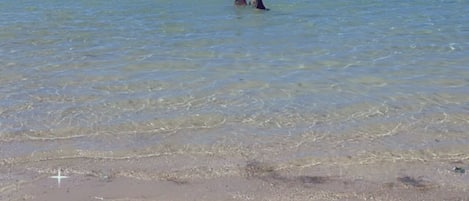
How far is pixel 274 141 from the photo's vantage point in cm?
673

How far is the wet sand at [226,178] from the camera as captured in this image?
213 inches

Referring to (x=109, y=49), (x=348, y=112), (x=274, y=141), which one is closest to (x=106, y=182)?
(x=274, y=141)

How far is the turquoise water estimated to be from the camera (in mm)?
6855

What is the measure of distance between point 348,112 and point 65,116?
9.70 feet

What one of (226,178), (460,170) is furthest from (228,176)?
Result: (460,170)

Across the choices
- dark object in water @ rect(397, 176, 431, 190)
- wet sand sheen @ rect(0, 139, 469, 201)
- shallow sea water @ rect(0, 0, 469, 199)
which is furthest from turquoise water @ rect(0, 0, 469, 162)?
dark object in water @ rect(397, 176, 431, 190)

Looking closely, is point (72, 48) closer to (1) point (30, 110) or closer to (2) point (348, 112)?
(1) point (30, 110)

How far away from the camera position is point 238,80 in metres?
8.80

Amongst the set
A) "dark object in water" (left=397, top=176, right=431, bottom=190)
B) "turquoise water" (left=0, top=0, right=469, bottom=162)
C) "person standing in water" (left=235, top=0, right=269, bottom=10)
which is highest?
"dark object in water" (left=397, top=176, right=431, bottom=190)

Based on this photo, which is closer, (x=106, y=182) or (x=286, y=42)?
(x=106, y=182)

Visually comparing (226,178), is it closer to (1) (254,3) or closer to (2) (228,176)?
(2) (228,176)

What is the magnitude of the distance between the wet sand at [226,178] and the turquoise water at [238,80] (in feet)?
1.11

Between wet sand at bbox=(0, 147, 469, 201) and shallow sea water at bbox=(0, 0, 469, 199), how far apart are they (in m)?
0.05

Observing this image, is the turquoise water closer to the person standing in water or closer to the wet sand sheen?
the wet sand sheen
